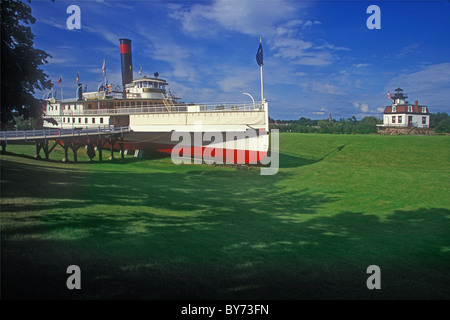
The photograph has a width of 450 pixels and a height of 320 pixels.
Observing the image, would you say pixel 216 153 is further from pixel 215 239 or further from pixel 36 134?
pixel 215 239

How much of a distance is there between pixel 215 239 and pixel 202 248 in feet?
2.70

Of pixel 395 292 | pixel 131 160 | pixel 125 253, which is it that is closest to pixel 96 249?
pixel 125 253

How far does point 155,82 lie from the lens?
113 feet

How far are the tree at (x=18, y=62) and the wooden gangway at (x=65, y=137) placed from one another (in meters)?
9.00

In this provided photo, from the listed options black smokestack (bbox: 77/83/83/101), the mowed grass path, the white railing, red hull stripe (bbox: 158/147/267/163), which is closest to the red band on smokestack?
black smokestack (bbox: 77/83/83/101)

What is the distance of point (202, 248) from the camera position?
6.88 m

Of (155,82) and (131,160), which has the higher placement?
(155,82)

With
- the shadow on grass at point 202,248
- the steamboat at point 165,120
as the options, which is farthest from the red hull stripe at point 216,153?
the shadow on grass at point 202,248

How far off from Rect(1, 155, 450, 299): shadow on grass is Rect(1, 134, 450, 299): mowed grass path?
0.03 metres

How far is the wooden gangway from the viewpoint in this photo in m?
20.3

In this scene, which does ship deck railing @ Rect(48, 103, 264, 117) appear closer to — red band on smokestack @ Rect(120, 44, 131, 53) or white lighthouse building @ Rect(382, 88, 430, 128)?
red band on smokestack @ Rect(120, 44, 131, 53)

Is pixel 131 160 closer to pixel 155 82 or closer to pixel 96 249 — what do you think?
pixel 155 82
